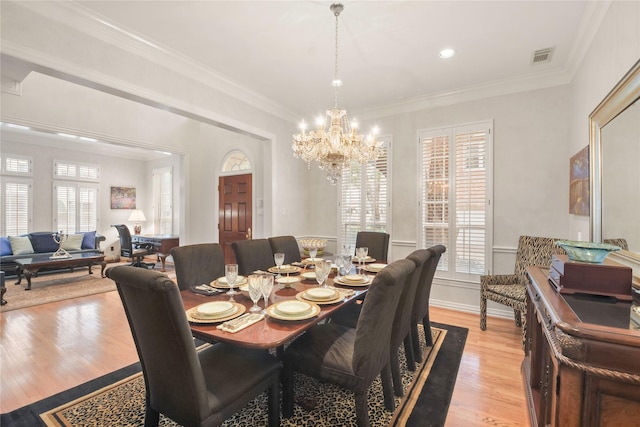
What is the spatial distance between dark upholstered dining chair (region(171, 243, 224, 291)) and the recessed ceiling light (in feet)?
9.13

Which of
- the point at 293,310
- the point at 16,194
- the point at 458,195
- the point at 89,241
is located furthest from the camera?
the point at 89,241

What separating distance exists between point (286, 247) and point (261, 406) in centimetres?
160

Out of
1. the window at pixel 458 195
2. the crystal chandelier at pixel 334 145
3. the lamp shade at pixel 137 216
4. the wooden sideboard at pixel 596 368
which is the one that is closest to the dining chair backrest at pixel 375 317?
the wooden sideboard at pixel 596 368

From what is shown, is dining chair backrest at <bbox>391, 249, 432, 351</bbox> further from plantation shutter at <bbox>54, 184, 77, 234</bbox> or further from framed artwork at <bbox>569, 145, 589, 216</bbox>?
plantation shutter at <bbox>54, 184, 77, 234</bbox>

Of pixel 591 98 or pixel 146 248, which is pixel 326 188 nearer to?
pixel 591 98

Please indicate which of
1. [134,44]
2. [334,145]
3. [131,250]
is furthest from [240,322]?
[131,250]

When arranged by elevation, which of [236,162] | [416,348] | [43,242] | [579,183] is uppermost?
[236,162]

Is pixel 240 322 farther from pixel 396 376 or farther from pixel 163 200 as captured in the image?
pixel 163 200

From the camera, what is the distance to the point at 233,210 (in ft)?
18.2

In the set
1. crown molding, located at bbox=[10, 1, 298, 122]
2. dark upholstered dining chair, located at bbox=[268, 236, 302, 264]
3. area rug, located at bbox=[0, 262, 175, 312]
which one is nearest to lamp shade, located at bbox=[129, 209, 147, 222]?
area rug, located at bbox=[0, 262, 175, 312]

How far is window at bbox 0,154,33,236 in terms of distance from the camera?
20.5 ft

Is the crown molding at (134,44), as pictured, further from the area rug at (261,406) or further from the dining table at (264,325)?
the area rug at (261,406)

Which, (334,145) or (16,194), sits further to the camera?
(16,194)

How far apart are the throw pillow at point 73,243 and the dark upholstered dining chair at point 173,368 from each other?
6.79 m
